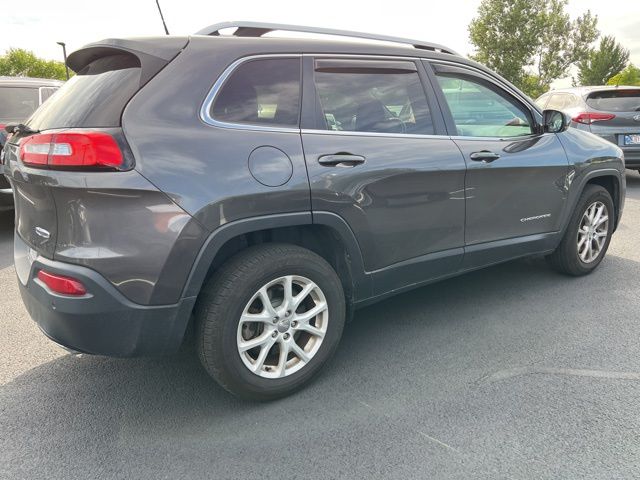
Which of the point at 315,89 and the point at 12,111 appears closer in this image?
the point at 315,89

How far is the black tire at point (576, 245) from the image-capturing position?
4086mm

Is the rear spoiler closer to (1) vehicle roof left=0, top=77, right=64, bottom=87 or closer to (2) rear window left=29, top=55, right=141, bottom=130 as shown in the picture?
(2) rear window left=29, top=55, right=141, bottom=130

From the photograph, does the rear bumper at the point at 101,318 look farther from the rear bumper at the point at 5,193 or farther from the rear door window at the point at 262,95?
the rear bumper at the point at 5,193

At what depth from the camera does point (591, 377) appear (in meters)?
2.74

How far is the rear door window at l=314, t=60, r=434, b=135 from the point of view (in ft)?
8.97

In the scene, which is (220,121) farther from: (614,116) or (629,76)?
(629,76)

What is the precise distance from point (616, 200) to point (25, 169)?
14.4 feet

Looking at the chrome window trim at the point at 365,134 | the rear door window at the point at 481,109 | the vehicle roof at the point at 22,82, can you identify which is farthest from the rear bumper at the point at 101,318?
the vehicle roof at the point at 22,82

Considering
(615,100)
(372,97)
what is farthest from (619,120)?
(372,97)

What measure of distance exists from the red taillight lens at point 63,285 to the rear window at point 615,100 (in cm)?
845

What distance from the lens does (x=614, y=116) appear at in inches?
321

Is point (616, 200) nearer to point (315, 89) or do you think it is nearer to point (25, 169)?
point (315, 89)

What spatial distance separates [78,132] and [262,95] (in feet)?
2.78

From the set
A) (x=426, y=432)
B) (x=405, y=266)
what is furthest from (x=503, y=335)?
(x=426, y=432)
